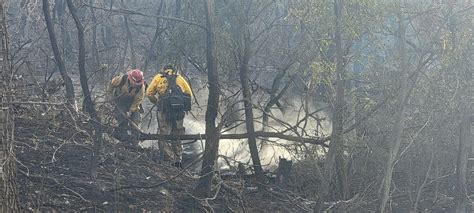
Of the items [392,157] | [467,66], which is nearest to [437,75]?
[467,66]

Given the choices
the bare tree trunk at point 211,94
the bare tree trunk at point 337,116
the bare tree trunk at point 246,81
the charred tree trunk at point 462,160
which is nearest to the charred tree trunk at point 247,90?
the bare tree trunk at point 246,81

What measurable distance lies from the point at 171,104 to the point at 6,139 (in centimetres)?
505

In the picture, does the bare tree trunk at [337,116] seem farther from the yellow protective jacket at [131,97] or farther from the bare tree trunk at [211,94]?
the yellow protective jacket at [131,97]

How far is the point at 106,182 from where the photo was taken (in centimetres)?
888

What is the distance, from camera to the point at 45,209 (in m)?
7.59

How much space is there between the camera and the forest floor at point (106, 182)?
8063mm

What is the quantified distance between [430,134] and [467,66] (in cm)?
106

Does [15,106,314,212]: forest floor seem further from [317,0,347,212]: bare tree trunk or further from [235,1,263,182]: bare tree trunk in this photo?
[317,0,347,212]: bare tree trunk

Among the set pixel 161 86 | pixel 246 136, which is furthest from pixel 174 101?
pixel 246 136

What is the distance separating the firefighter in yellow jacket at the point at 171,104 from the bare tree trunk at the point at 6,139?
4.36 m

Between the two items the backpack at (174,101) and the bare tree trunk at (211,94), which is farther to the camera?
the backpack at (174,101)

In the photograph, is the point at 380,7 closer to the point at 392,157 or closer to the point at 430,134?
the point at 392,157

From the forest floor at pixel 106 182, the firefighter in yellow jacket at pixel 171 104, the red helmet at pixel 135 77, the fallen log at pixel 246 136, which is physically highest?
the red helmet at pixel 135 77

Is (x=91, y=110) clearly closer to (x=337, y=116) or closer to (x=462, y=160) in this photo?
(x=337, y=116)
